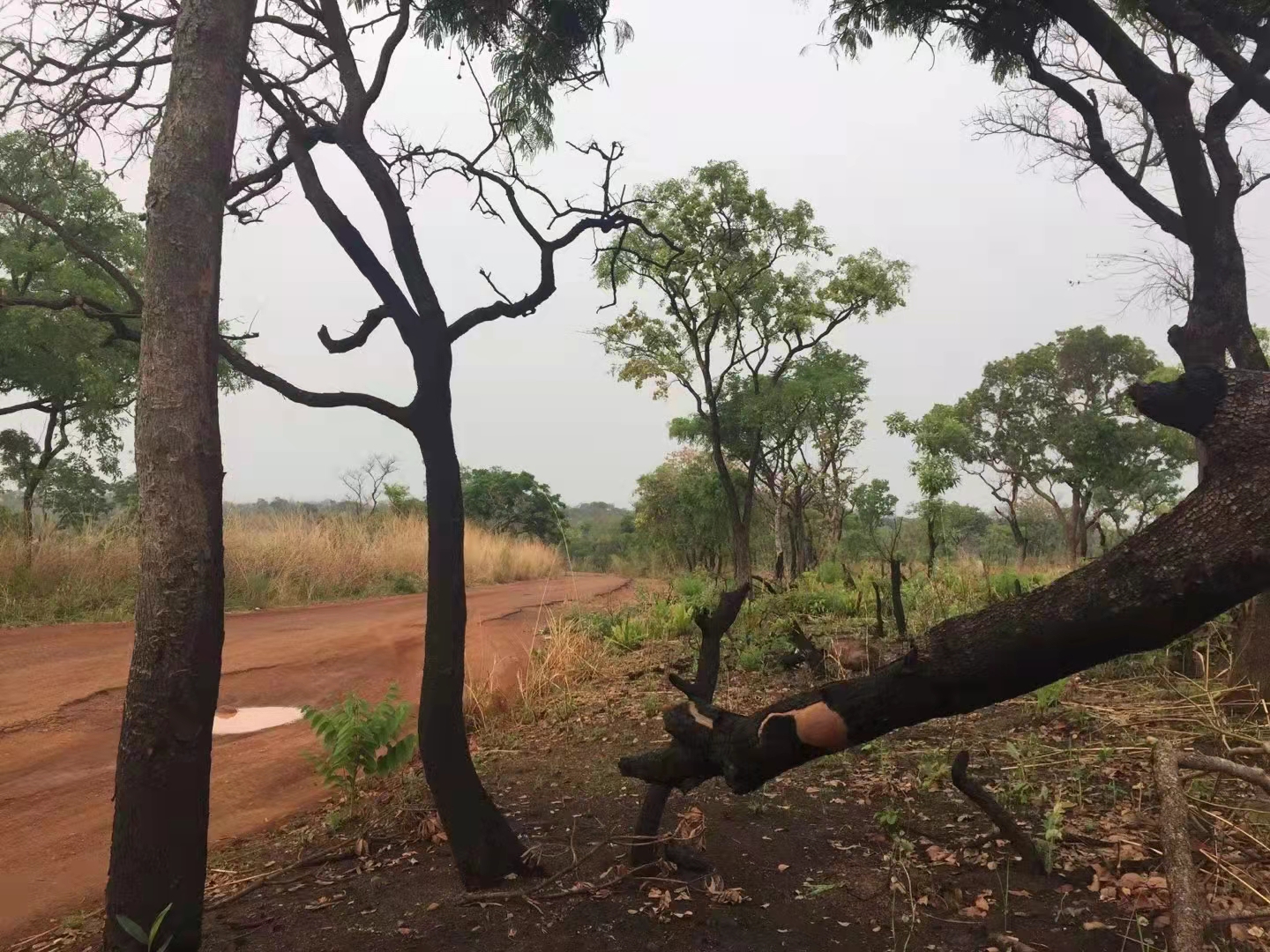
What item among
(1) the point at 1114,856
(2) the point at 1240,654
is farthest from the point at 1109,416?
(1) the point at 1114,856

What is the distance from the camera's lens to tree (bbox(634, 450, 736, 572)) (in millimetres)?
22703

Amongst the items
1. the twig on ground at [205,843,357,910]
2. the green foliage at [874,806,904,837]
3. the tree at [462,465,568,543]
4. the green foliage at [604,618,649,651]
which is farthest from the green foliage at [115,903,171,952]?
the tree at [462,465,568,543]

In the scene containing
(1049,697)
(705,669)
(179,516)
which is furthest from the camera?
(1049,697)

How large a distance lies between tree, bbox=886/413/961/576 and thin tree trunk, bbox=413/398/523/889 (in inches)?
391

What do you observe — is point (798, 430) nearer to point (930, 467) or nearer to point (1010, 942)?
point (930, 467)

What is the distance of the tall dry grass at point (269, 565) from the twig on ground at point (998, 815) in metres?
9.42

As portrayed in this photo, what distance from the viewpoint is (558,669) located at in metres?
6.79

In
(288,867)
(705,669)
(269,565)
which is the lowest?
(288,867)

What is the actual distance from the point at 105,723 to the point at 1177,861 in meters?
6.25

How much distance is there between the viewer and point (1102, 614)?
1.68 meters

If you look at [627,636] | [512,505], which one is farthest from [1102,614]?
[512,505]

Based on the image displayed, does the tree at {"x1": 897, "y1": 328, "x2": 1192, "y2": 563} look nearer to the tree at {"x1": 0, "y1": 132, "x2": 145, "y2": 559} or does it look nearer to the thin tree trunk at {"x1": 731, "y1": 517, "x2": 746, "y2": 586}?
the thin tree trunk at {"x1": 731, "y1": 517, "x2": 746, "y2": 586}

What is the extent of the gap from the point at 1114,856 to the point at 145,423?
11.8 ft

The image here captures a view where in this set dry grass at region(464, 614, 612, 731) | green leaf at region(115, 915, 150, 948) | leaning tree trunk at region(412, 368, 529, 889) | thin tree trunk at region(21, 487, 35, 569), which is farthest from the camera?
thin tree trunk at region(21, 487, 35, 569)
